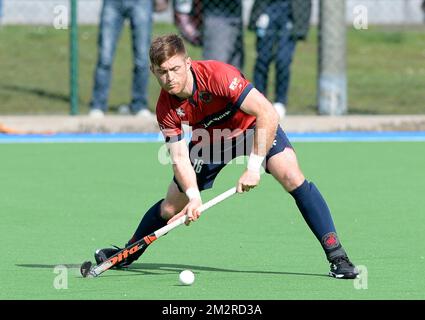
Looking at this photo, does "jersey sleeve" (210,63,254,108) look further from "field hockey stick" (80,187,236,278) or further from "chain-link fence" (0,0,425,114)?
"chain-link fence" (0,0,425,114)

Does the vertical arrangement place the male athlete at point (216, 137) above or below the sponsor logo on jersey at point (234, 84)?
below

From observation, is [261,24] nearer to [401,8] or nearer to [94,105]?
[94,105]

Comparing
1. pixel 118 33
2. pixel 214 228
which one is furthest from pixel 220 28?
pixel 214 228

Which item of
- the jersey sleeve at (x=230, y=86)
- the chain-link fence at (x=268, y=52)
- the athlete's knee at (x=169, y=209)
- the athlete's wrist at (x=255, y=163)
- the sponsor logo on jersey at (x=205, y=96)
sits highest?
the jersey sleeve at (x=230, y=86)

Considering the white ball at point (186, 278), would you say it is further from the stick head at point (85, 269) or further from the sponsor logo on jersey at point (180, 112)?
the sponsor logo on jersey at point (180, 112)

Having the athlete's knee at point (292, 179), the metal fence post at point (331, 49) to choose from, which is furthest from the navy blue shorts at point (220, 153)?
the metal fence post at point (331, 49)

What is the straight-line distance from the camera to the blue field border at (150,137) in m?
12.5

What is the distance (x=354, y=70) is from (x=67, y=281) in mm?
12708

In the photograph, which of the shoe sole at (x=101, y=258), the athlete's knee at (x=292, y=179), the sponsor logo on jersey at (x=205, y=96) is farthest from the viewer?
the shoe sole at (x=101, y=258)

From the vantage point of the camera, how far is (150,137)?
12.6 meters

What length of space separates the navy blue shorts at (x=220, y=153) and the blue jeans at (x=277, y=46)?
6236 millimetres

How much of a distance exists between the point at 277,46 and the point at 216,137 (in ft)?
21.3

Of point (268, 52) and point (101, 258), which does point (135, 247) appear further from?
point (268, 52)

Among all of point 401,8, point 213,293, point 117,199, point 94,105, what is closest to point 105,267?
point 213,293
